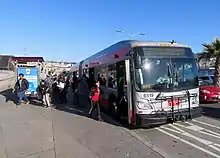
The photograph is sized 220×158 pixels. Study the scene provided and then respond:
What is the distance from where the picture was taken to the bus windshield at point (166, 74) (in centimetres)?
904

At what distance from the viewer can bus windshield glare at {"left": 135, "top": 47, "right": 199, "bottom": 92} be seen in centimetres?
904

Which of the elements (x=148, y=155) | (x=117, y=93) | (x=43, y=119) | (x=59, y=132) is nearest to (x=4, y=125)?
(x=43, y=119)

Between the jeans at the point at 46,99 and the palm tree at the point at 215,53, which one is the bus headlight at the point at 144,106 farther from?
the palm tree at the point at 215,53

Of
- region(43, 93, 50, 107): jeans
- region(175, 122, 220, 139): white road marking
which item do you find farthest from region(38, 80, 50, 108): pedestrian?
region(175, 122, 220, 139): white road marking

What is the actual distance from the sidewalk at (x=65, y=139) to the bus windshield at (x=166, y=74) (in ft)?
5.74

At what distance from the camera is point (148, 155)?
6.59 metres

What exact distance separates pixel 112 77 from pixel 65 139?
4.18m

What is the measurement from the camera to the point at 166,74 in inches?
366

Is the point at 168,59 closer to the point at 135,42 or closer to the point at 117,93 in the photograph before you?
the point at 135,42

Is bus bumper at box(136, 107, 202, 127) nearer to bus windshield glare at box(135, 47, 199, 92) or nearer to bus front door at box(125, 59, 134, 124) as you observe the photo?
bus front door at box(125, 59, 134, 124)

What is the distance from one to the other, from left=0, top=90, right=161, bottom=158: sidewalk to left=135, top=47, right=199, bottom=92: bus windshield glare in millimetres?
1754

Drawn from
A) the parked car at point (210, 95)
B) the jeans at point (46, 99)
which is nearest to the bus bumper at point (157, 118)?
the jeans at point (46, 99)

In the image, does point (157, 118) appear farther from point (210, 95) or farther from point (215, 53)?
point (215, 53)

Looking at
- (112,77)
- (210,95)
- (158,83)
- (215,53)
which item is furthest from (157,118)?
(215,53)
